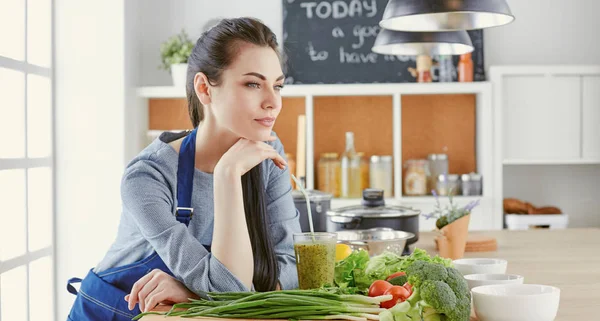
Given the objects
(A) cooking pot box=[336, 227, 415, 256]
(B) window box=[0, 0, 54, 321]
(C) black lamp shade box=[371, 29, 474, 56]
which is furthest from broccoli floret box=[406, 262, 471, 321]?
(B) window box=[0, 0, 54, 321]

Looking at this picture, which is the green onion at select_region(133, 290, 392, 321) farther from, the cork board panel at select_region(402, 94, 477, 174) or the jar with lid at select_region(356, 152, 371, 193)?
the cork board panel at select_region(402, 94, 477, 174)

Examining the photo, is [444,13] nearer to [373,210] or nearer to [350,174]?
[373,210]

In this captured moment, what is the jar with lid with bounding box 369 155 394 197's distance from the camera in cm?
486

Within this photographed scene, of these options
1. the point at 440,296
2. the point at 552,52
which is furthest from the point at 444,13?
the point at 552,52

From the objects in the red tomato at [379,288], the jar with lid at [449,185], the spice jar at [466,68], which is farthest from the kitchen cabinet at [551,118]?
the red tomato at [379,288]

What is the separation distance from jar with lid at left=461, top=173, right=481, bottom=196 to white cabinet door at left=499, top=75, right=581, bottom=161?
254 millimetres

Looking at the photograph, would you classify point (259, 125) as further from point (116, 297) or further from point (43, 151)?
point (43, 151)

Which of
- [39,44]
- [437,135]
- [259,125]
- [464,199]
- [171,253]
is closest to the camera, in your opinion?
[171,253]

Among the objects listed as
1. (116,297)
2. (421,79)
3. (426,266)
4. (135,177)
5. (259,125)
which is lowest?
(116,297)

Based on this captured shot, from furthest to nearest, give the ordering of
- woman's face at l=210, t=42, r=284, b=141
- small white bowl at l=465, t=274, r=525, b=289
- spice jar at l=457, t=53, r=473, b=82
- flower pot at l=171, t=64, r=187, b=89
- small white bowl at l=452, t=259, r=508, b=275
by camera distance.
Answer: spice jar at l=457, t=53, r=473, b=82 < flower pot at l=171, t=64, r=187, b=89 < small white bowl at l=452, t=259, r=508, b=275 < woman's face at l=210, t=42, r=284, b=141 < small white bowl at l=465, t=274, r=525, b=289

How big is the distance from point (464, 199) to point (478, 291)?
3.28 metres

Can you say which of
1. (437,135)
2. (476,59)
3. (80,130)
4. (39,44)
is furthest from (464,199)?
(39,44)

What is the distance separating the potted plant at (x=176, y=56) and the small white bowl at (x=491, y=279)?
3.21 metres

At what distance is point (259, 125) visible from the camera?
1.83m
